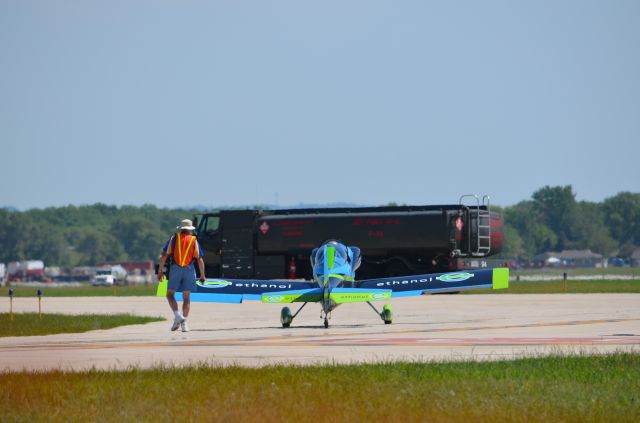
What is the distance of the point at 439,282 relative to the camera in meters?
27.6

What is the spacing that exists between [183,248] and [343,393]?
10.9m

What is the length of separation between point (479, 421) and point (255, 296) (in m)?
15.2

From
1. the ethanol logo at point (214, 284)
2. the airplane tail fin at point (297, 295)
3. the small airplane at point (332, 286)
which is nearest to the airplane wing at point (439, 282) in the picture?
the small airplane at point (332, 286)

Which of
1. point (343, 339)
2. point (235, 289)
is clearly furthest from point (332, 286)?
point (343, 339)

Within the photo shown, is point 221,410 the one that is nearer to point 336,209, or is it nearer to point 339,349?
point 339,349

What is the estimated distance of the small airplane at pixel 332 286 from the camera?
2525 cm

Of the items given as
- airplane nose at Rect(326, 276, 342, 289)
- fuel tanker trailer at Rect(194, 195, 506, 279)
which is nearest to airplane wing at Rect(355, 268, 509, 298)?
airplane nose at Rect(326, 276, 342, 289)

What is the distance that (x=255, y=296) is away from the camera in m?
Result: 27.0

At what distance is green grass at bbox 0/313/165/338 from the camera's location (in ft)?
89.5

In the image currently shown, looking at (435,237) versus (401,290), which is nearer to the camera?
(401,290)

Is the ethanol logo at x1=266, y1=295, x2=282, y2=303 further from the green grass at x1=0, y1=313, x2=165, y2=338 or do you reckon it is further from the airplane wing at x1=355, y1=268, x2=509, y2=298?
the green grass at x1=0, y1=313, x2=165, y2=338

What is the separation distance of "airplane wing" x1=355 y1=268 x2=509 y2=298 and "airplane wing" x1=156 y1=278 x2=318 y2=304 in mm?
1648

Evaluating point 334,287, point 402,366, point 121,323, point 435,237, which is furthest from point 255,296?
point 435,237

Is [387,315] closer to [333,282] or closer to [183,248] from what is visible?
[333,282]
